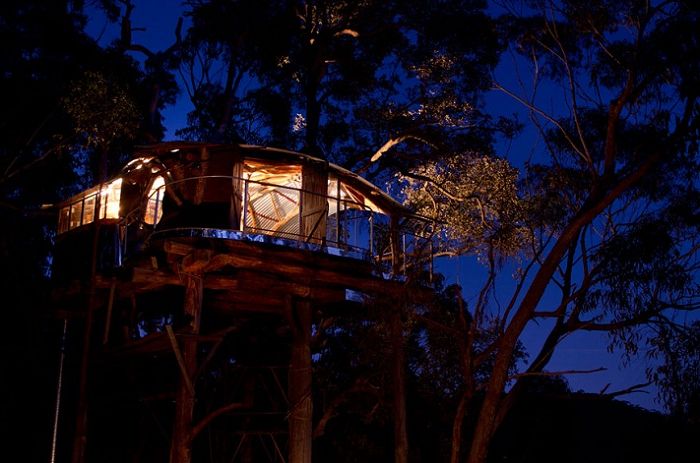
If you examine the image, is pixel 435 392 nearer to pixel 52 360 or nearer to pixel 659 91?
pixel 659 91

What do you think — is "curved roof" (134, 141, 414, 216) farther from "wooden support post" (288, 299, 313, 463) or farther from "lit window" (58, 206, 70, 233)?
"lit window" (58, 206, 70, 233)

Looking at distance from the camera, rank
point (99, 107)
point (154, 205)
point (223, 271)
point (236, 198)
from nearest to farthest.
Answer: point (223, 271) → point (236, 198) → point (99, 107) → point (154, 205)

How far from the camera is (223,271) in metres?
11.7

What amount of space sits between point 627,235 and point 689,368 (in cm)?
226

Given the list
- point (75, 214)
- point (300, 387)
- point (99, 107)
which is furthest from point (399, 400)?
point (99, 107)

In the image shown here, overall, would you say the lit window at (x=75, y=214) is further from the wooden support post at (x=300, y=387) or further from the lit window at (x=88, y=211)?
the wooden support post at (x=300, y=387)

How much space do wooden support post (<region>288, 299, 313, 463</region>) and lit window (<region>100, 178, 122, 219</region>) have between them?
461 centimetres

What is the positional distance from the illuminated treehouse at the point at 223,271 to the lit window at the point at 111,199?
3 centimetres

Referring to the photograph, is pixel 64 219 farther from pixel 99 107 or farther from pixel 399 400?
pixel 399 400

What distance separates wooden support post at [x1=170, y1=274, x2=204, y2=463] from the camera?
10562 mm

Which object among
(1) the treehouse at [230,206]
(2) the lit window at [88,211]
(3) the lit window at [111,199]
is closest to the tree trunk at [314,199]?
(1) the treehouse at [230,206]

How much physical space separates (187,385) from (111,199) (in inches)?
233

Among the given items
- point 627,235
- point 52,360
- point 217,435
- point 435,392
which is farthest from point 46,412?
point 627,235

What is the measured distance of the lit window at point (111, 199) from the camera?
1470cm
